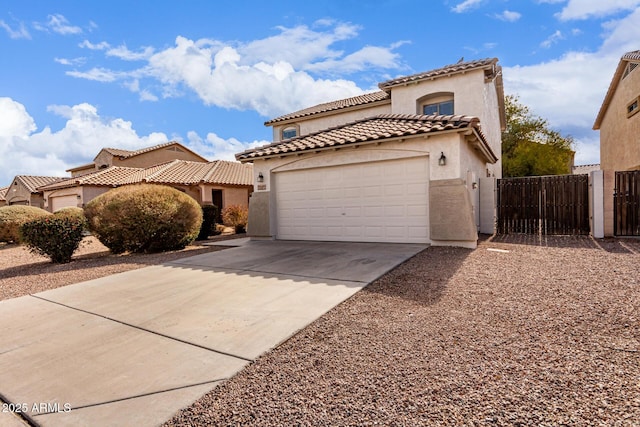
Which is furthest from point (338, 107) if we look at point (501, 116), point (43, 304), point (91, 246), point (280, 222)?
point (43, 304)

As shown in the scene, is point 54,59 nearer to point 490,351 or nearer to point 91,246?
point 91,246

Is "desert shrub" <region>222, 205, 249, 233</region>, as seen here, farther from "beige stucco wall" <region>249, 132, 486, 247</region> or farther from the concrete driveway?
the concrete driveway

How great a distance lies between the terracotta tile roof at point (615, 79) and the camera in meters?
17.6

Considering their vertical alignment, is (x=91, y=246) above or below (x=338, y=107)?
below

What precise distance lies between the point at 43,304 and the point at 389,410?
5868mm

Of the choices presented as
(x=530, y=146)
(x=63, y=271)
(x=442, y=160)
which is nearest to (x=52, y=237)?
(x=63, y=271)

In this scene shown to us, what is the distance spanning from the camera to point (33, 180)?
33.9m

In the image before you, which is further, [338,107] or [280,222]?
[338,107]

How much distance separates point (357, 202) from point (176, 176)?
56.7ft

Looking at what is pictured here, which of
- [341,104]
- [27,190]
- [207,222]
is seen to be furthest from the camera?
[27,190]

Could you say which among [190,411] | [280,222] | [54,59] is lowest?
[190,411]

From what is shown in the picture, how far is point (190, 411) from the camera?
2.56m

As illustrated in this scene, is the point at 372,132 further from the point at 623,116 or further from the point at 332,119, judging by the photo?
the point at 623,116

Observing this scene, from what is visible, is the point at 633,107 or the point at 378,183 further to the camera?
the point at 633,107
